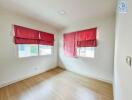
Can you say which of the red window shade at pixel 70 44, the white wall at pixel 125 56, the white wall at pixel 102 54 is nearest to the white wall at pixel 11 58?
the red window shade at pixel 70 44

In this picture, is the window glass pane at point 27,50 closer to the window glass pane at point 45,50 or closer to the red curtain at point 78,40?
the window glass pane at point 45,50

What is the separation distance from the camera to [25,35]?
115 inches

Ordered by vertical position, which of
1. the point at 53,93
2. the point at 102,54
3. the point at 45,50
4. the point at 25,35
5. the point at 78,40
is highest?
the point at 25,35

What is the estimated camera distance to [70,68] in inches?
156

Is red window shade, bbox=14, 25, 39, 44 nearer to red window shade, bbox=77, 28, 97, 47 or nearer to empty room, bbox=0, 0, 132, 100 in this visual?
empty room, bbox=0, 0, 132, 100

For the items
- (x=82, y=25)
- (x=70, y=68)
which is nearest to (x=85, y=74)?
(x=70, y=68)

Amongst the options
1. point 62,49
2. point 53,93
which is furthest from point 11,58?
point 62,49

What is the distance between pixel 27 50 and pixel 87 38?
8.30 feet

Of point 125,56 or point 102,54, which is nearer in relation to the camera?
point 125,56

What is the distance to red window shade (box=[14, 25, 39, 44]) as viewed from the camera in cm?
267

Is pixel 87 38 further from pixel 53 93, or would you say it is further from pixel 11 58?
pixel 11 58

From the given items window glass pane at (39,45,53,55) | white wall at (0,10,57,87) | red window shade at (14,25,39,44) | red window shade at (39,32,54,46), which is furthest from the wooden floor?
red window shade at (39,32,54,46)

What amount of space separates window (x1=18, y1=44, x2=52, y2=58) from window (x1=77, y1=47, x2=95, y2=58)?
1.62 meters

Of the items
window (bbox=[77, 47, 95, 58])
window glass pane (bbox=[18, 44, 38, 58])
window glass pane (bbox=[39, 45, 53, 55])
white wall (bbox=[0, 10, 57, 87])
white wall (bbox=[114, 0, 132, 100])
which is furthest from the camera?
window glass pane (bbox=[39, 45, 53, 55])
